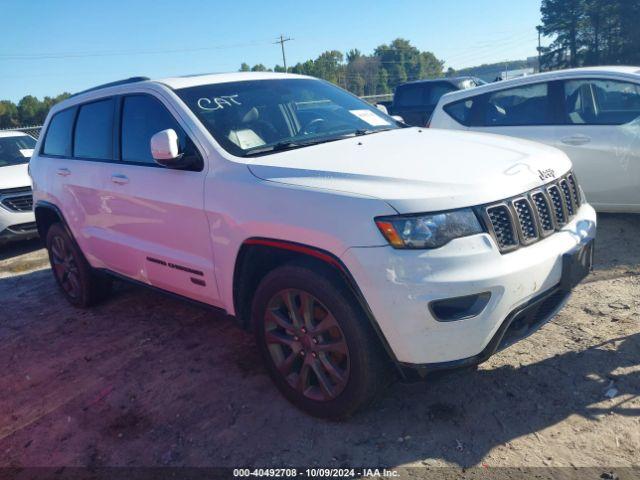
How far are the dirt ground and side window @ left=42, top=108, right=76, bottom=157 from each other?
5.52 ft

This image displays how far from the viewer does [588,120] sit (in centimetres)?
555

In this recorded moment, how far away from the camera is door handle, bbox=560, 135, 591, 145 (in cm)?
542

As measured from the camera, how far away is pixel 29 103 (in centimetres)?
5091

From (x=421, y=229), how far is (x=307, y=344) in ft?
3.00

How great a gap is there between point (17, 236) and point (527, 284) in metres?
7.37

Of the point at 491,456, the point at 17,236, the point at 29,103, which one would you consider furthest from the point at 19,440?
the point at 29,103

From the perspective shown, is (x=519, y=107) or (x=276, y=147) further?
(x=519, y=107)

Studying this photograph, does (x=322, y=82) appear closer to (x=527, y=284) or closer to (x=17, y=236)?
(x=527, y=284)

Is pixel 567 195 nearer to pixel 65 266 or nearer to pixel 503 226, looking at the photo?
pixel 503 226

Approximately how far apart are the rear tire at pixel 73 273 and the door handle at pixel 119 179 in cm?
109

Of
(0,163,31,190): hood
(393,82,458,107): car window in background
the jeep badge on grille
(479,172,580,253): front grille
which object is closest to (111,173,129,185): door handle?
(479,172,580,253): front grille

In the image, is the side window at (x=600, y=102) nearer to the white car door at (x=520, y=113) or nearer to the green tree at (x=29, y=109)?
the white car door at (x=520, y=113)

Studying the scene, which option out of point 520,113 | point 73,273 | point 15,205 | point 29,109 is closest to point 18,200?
point 15,205

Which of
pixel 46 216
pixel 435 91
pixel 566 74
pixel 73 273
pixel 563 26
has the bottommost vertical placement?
pixel 73 273
